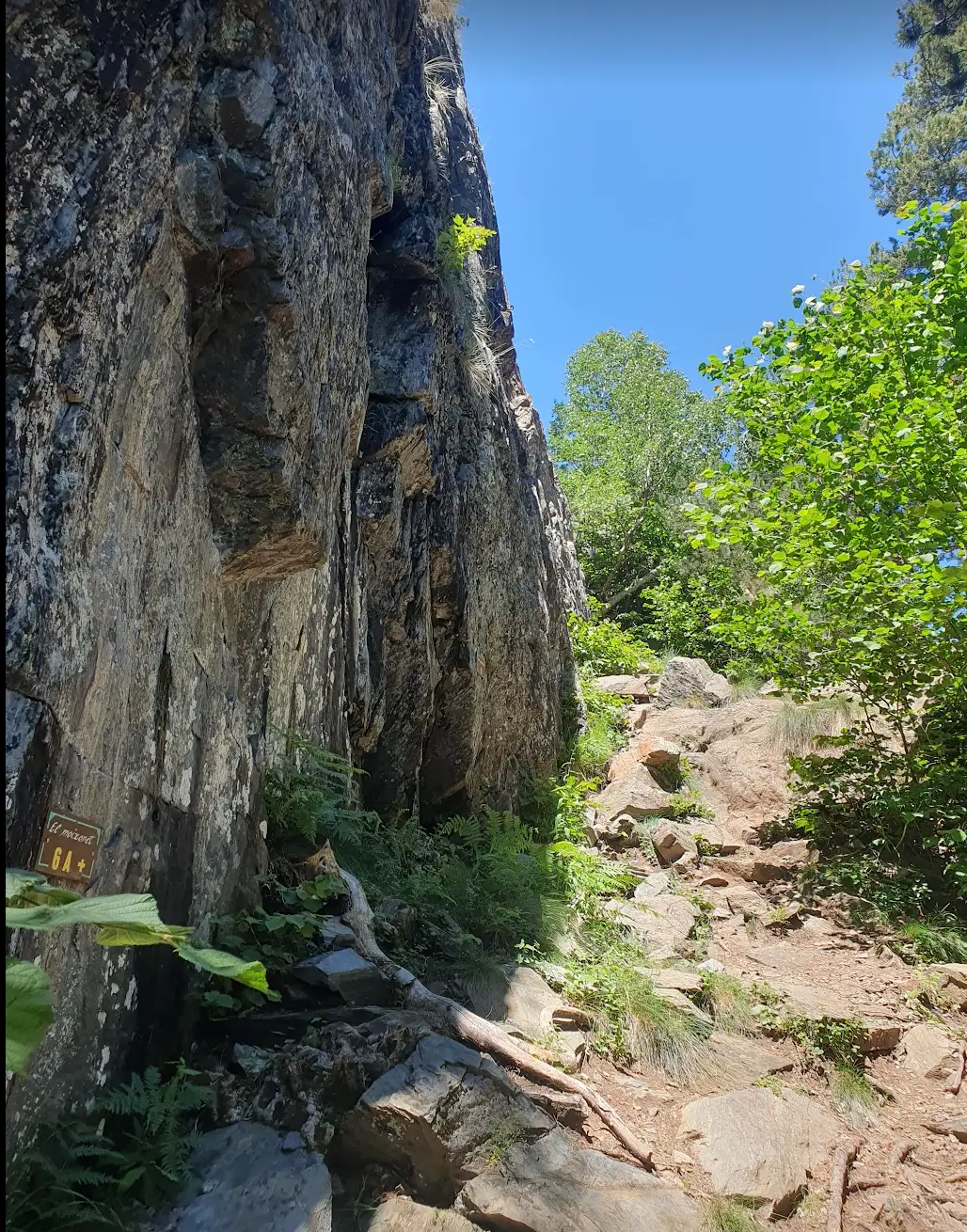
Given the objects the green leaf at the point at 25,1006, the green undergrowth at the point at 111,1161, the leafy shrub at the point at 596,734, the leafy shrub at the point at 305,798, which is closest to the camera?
the green leaf at the point at 25,1006

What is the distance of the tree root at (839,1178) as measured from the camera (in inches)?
142

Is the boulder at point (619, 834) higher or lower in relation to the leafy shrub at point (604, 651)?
lower

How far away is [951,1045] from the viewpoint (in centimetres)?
534

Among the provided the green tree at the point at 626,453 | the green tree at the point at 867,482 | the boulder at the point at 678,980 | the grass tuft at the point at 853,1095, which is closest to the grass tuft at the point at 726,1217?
the grass tuft at the point at 853,1095

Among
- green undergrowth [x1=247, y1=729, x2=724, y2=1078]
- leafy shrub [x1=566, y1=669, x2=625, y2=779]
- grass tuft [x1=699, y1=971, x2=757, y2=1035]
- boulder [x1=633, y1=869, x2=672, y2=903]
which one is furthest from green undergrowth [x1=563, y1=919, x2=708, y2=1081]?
leafy shrub [x1=566, y1=669, x2=625, y2=779]

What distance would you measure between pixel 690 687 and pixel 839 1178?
1038 centimetres

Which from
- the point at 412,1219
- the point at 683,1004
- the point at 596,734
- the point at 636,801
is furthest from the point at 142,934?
the point at 596,734

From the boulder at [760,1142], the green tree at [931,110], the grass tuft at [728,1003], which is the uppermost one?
the green tree at [931,110]

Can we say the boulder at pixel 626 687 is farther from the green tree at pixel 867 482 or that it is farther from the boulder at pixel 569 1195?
the boulder at pixel 569 1195

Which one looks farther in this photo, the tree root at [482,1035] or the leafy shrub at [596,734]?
the leafy shrub at [596,734]

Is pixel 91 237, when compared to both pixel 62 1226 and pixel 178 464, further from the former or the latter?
pixel 62 1226

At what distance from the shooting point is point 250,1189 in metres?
2.55

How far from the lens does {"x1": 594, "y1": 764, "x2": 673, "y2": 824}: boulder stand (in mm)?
9508

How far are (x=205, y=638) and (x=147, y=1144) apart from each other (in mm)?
1873
